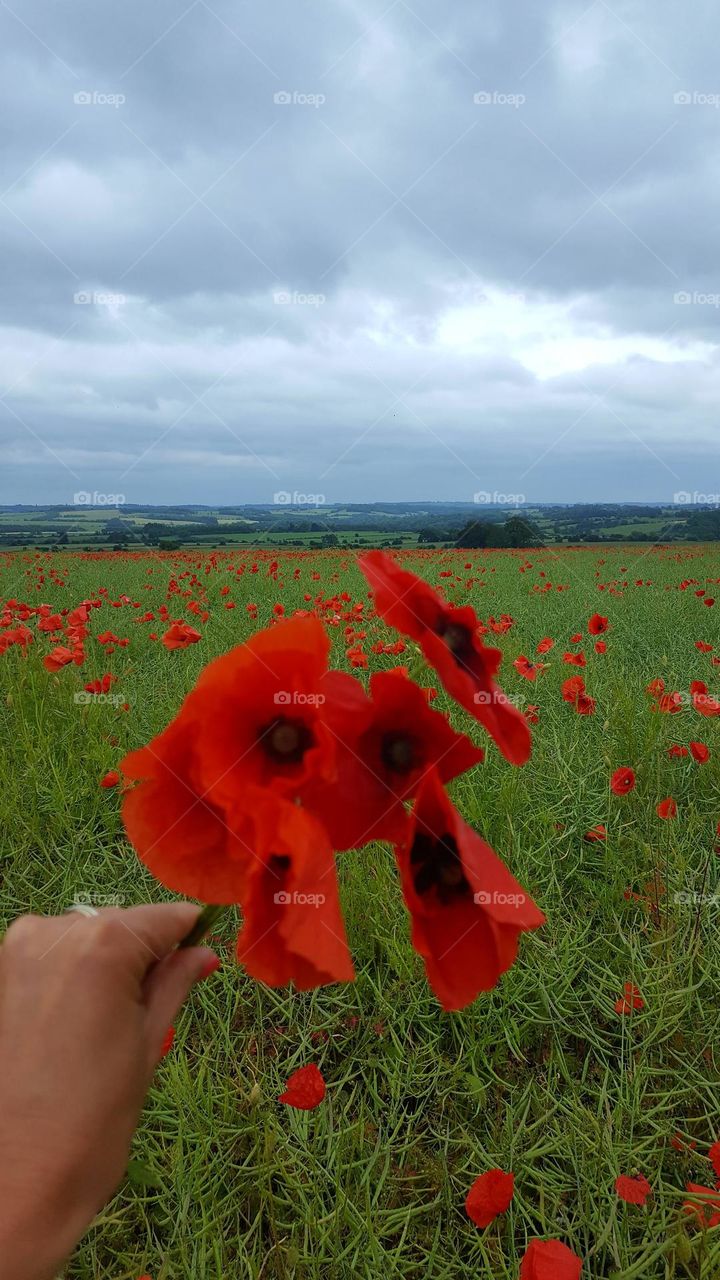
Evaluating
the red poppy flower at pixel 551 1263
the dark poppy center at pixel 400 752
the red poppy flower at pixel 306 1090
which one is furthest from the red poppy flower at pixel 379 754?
the red poppy flower at pixel 306 1090

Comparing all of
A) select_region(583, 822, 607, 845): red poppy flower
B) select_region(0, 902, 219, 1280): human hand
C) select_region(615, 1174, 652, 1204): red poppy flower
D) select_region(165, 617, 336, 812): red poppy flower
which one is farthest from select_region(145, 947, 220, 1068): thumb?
select_region(583, 822, 607, 845): red poppy flower

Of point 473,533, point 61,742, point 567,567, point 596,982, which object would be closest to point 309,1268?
point 596,982

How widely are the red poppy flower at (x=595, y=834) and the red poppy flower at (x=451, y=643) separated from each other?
6.51 ft

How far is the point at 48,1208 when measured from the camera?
0.42 meters

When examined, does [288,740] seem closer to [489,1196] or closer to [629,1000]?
[489,1196]

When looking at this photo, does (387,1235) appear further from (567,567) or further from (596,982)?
(567,567)

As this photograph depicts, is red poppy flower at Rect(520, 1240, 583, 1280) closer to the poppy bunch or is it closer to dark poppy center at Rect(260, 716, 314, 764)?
the poppy bunch

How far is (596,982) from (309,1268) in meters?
1.07

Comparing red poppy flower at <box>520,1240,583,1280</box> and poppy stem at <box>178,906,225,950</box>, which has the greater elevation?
poppy stem at <box>178,906,225,950</box>

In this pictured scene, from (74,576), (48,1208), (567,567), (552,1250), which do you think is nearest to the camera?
(48,1208)

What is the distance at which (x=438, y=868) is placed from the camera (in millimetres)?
→ 507

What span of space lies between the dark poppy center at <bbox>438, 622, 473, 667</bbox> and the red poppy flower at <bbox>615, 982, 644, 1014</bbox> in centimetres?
153

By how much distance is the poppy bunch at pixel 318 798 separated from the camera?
0.43 metres

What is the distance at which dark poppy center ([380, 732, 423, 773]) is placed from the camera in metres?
0.50
